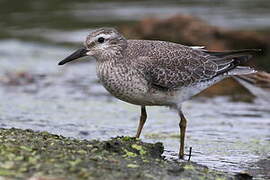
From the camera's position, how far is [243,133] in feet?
35.4

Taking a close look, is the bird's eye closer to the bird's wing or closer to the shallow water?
the bird's wing

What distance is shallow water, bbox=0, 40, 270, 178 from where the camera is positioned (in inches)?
381

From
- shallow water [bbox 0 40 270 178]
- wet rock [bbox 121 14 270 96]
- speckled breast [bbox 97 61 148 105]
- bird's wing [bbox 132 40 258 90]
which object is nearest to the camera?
speckled breast [bbox 97 61 148 105]

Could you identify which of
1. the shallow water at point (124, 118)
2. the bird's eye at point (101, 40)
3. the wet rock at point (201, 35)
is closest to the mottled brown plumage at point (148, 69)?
the bird's eye at point (101, 40)

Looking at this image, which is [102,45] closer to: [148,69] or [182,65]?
[148,69]

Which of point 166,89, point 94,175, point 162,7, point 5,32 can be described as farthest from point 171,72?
point 162,7

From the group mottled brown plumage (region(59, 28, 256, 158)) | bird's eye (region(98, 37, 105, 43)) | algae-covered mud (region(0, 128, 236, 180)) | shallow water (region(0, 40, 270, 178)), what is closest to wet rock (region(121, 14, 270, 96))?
shallow water (region(0, 40, 270, 178))

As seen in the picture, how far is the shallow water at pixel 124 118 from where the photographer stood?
31.7 ft

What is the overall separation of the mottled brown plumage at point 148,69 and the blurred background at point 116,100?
1002 millimetres

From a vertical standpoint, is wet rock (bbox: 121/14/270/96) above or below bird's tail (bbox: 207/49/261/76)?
above

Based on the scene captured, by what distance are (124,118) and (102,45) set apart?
3.43 meters

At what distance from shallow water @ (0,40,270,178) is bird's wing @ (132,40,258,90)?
1.07 m

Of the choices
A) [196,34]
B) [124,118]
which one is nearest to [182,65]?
[124,118]

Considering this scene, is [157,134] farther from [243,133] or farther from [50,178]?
[50,178]
